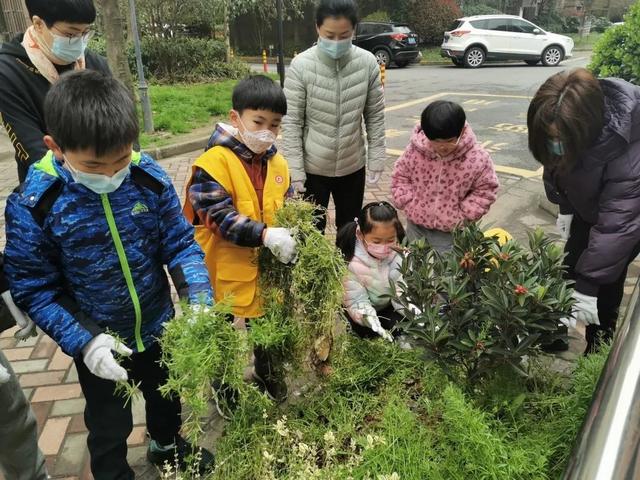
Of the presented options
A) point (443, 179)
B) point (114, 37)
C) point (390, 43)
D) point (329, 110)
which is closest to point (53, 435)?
point (329, 110)

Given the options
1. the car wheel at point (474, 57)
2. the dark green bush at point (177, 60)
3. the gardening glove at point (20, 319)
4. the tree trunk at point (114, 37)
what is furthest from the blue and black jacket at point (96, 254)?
the car wheel at point (474, 57)

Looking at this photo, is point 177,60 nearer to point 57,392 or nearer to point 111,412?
point 57,392

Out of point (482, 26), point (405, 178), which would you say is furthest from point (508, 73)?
point (405, 178)

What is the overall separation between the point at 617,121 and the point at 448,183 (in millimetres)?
860

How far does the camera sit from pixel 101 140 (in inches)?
55.6

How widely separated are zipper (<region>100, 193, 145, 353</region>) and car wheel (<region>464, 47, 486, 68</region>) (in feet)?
56.5

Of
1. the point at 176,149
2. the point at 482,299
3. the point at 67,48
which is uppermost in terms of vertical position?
the point at 67,48

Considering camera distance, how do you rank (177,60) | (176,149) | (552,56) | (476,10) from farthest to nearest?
(476,10)
(552,56)
(177,60)
(176,149)

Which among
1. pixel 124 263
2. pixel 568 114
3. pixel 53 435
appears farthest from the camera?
pixel 53 435

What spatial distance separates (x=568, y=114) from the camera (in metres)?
1.87

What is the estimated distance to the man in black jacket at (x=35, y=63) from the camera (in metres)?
2.00

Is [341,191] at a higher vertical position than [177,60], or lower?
higher

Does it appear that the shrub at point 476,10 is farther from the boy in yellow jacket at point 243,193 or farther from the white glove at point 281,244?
the white glove at point 281,244

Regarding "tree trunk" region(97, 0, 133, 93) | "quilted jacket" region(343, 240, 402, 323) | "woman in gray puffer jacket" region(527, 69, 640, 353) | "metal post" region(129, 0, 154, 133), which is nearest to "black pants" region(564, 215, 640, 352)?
→ "woman in gray puffer jacket" region(527, 69, 640, 353)
